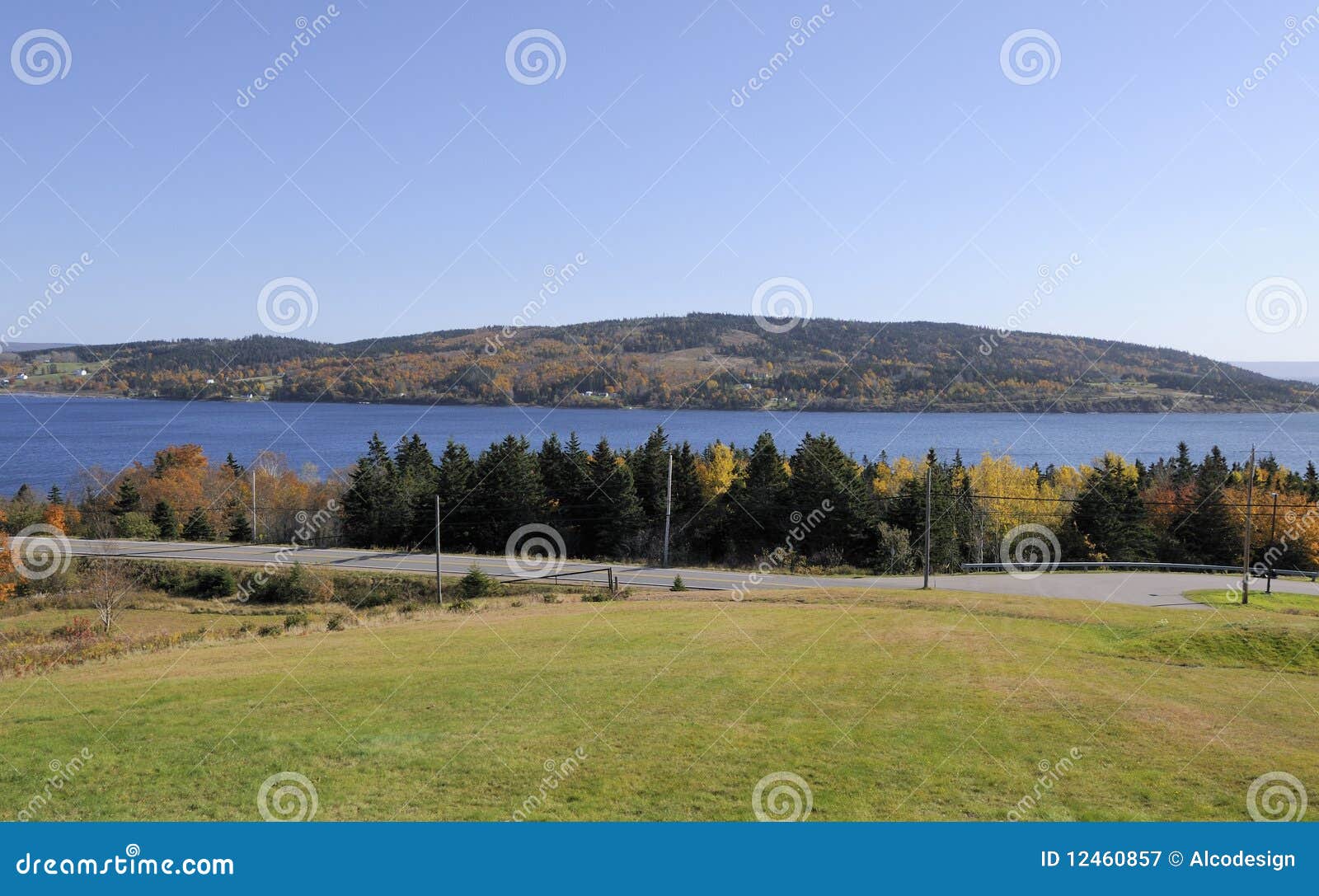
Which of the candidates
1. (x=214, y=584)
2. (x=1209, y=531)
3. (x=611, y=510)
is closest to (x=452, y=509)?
(x=611, y=510)

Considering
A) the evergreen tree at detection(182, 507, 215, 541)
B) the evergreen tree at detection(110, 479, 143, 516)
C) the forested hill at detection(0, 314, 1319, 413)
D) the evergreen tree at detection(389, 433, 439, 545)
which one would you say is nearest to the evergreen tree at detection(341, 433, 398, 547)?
the evergreen tree at detection(389, 433, 439, 545)

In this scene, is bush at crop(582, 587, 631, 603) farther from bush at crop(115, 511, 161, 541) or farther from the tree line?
bush at crop(115, 511, 161, 541)

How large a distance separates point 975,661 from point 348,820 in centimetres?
1290

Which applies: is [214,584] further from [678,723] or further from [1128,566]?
[1128,566]

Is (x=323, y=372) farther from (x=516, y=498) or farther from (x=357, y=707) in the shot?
(x=357, y=707)

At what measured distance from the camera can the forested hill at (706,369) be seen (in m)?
76.8

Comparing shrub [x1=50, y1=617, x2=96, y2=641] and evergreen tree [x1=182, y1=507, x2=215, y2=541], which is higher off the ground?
evergreen tree [x1=182, y1=507, x2=215, y2=541]

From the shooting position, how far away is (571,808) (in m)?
8.05

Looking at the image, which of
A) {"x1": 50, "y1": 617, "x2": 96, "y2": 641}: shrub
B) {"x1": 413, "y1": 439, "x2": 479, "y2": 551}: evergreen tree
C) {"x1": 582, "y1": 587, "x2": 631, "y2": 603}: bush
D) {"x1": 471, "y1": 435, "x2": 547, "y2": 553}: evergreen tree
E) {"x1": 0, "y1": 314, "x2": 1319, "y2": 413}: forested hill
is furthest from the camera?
{"x1": 0, "y1": 314, "x2": 1319, "y2": 413}: forested hill

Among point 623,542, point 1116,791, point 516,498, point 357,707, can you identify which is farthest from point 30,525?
point 1116,791

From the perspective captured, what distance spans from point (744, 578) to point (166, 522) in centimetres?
3538

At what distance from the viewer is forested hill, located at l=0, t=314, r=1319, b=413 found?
252 ft

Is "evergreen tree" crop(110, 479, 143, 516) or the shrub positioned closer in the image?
the shrub

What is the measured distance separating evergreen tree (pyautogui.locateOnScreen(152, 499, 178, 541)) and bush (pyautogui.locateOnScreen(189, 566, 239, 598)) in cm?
1411
